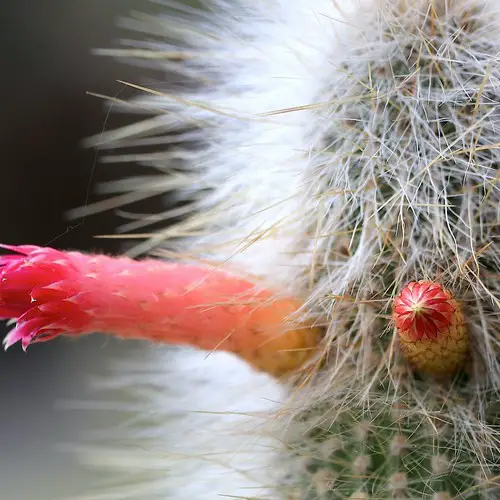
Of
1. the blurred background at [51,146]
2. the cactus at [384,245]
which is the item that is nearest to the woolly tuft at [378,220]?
the cactus at [384,245]

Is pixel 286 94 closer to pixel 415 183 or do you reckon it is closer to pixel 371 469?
pixel 415 183

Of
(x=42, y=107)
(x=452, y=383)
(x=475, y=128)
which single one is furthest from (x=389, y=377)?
(x=42, y=107)

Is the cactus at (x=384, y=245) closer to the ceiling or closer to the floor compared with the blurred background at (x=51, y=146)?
closer to the ceiling

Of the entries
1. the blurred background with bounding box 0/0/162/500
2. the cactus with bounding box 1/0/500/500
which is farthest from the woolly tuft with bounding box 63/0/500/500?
the blurred background with bounding box 0/0/162/500

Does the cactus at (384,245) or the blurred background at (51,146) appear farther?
the blurred background at (51,146)

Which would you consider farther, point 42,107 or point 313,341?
point 42,107

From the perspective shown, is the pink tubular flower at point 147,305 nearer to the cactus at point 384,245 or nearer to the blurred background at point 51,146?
the cactus at point 384,245

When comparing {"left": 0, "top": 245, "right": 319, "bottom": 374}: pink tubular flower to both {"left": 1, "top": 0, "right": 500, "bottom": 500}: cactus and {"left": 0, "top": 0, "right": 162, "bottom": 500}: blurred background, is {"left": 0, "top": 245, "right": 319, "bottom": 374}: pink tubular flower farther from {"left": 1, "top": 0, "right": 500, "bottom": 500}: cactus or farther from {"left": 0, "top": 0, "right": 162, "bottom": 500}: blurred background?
{"left": 0, "top": 0, "right": 162, "bottom": 500}: blurred background
